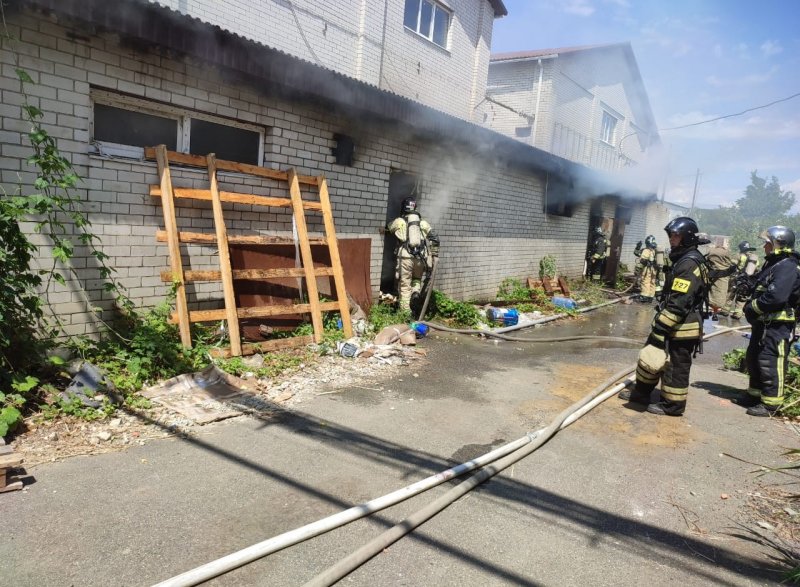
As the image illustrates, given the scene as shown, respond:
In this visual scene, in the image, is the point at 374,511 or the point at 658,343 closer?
the point at 374,511

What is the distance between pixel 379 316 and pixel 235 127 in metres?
3.16

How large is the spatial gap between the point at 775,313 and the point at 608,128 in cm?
2094

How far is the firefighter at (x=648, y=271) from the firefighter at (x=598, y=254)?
6.10 feet

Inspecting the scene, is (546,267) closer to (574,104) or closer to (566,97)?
(566,97)

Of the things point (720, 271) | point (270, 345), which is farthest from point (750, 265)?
point (270, 345)

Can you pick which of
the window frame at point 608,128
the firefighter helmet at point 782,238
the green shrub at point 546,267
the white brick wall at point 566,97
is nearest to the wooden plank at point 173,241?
the firefighter helmet at point 782,238

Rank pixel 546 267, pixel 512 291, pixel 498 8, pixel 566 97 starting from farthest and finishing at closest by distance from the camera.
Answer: pixel 566 97 → pixel 498 8 → pixel 546 267 → pixel 512 291

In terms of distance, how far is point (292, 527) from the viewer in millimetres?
2783

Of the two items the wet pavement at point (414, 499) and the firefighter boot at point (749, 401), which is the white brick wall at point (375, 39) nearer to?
the wet pavement at point (414, 499)

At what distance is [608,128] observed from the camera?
77.5 ft

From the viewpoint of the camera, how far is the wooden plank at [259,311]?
5363 millimetres

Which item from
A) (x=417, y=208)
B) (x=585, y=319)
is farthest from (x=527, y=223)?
(x=417, y=208)

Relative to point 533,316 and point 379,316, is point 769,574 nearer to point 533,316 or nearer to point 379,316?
point 379,316

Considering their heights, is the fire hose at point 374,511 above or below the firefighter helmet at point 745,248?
below
